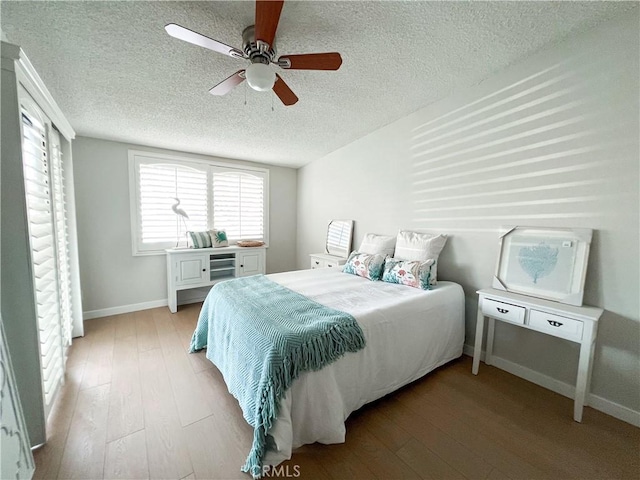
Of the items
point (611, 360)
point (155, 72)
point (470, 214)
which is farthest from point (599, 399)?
point (155, 72)

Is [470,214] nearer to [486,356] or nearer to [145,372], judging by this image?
[486,356]

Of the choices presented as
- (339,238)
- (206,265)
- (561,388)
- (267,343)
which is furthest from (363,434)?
(206,265)

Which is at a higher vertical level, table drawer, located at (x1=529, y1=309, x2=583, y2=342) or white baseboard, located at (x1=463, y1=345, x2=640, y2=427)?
table drawer, located at (x1=529, y1=309, x2=583, y2=342)

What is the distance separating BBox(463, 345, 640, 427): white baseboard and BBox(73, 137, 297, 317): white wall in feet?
13.3

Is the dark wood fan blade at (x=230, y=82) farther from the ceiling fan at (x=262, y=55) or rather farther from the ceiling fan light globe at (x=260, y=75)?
the ceiling fan light globe at (x=260, y=75)

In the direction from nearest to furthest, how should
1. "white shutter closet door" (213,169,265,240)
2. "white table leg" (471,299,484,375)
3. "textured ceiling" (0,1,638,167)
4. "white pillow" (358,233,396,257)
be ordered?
"textured ceiling" (0,1,638,167) → "white table leg" (471,299,484,375) → "white pillow" (358,233,396,257) → "white shutter closet door" (213,169,265,240)

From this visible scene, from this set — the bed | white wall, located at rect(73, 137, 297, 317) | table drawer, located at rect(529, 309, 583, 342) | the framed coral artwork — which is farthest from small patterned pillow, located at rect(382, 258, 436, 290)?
white wall, located at rect(73, 137, 297, 317)

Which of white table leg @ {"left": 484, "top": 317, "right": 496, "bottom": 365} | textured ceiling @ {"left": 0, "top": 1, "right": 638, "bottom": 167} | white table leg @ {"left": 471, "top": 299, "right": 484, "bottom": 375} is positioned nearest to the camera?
textured ceiling @ {"left": 0, "top": 1, "right": 638, "bottom": 167}

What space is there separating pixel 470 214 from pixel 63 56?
131 inches

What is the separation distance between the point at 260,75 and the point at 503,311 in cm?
233

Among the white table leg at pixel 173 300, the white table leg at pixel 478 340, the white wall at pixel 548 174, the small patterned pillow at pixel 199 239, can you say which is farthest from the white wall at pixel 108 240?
the white table leg at pixel 478 340

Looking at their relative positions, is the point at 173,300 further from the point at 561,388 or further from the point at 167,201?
the point at 561,388

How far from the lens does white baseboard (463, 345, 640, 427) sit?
1.55 metres

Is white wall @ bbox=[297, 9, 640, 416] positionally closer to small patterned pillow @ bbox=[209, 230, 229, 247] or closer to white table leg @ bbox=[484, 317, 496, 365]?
white table leg @ bbox=[484, 317, 496, 365]
